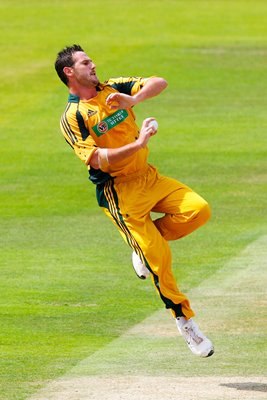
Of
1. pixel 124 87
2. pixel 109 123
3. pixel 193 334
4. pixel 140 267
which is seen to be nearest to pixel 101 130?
pixel 109 123

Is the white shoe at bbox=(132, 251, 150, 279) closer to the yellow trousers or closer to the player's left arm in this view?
the yellow trousers

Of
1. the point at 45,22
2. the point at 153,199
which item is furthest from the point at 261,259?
the point at 45,22

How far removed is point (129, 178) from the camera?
11.0 meters

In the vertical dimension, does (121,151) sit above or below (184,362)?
above

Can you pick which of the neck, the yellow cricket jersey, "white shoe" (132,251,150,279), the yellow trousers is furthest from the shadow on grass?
the neck

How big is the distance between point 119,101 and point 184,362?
2.19 meters

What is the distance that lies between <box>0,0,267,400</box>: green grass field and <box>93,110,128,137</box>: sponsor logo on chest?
6.26ft

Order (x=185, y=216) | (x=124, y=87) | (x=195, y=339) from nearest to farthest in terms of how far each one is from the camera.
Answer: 1. (x=195, y=339)
2. (x=185, y=216)
3. (x=124, y=87)

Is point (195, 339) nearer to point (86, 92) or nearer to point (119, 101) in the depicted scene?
point (119, 101)

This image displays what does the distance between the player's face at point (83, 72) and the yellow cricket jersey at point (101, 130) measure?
130mm

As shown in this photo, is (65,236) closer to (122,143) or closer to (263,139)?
(122,143)

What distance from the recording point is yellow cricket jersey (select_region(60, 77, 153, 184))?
10773 mm

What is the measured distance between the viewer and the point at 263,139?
24.7 meters

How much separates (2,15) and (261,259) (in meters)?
25.7
